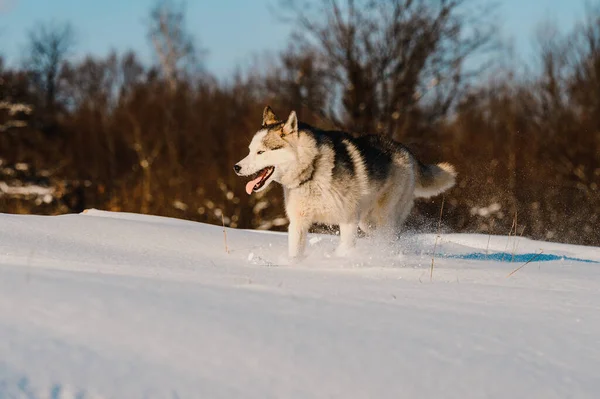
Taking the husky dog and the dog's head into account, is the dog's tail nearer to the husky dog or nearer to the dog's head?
the husky dog

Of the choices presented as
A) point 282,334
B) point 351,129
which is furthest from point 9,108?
point 282,334

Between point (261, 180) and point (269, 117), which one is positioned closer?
point (261, 180)

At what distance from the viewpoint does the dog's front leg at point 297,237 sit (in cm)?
540

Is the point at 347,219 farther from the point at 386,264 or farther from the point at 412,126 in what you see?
the point at 412,126

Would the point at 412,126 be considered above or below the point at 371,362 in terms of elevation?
above

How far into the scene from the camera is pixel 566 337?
295cm

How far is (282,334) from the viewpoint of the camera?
2.57 meters

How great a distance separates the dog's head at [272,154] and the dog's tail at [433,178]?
1.91 meters

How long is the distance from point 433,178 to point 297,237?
2154mm

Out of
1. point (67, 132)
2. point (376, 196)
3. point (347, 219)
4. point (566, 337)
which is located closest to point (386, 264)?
point (347, 219)

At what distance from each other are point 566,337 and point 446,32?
12732mm

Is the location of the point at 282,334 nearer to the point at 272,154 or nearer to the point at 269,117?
the point at 272,154

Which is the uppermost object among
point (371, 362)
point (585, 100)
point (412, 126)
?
point (585, 100)

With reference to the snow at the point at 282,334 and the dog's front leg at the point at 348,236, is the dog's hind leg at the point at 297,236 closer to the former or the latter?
the dog's front leg at the point at 348,236
